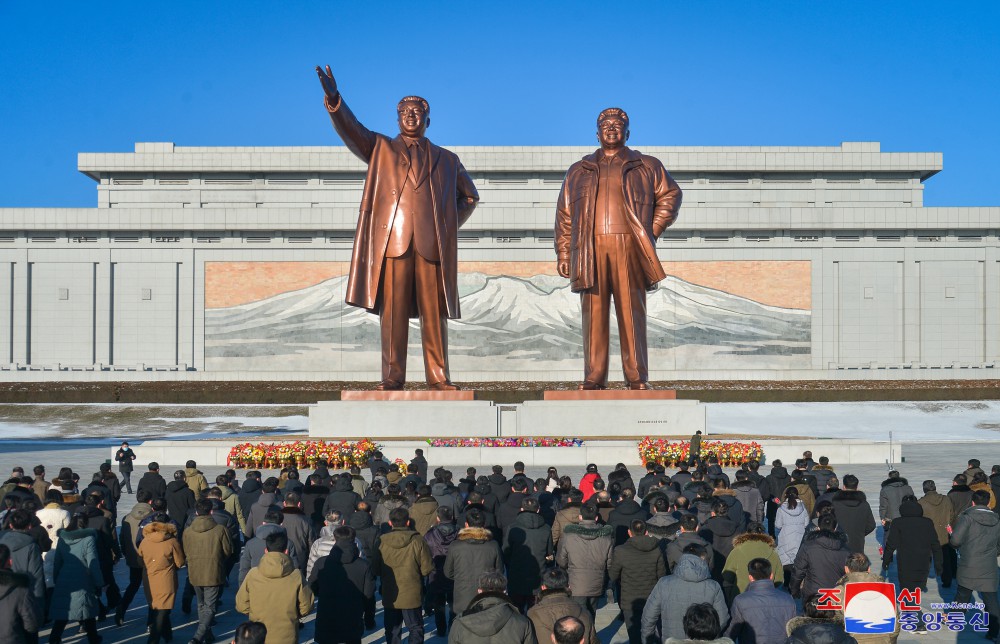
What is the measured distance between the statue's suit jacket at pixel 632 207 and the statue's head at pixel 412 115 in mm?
2803

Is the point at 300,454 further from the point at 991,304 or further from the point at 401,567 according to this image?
the point at 991,304

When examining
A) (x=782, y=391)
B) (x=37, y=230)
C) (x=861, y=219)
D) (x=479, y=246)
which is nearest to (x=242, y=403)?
(x=479, y=246)

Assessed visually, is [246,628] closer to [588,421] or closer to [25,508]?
[25,508]

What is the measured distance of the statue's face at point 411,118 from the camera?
685 inches

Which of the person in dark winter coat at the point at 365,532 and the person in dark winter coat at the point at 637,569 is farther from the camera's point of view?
the person in dark winter coat at the point at 365,532

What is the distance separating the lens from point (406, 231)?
57.0 ft

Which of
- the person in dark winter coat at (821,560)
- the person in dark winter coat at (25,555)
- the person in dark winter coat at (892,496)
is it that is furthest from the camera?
the person in dark winter coat at (892,496)

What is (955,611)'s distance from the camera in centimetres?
759

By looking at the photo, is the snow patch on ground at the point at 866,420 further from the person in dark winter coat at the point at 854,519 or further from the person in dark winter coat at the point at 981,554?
the person in dark winter coat at the point at 981,554

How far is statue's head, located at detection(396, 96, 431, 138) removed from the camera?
1741 centimetres

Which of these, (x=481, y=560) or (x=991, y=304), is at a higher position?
(x=991, y=304)

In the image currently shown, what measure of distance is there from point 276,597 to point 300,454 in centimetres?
1117

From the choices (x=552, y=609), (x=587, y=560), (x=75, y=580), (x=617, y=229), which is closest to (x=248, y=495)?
(x=75, y=580)

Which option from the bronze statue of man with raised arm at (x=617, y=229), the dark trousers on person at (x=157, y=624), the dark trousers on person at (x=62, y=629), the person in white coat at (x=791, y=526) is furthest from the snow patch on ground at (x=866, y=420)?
the dark trousers on person at (x=62, y=629)
